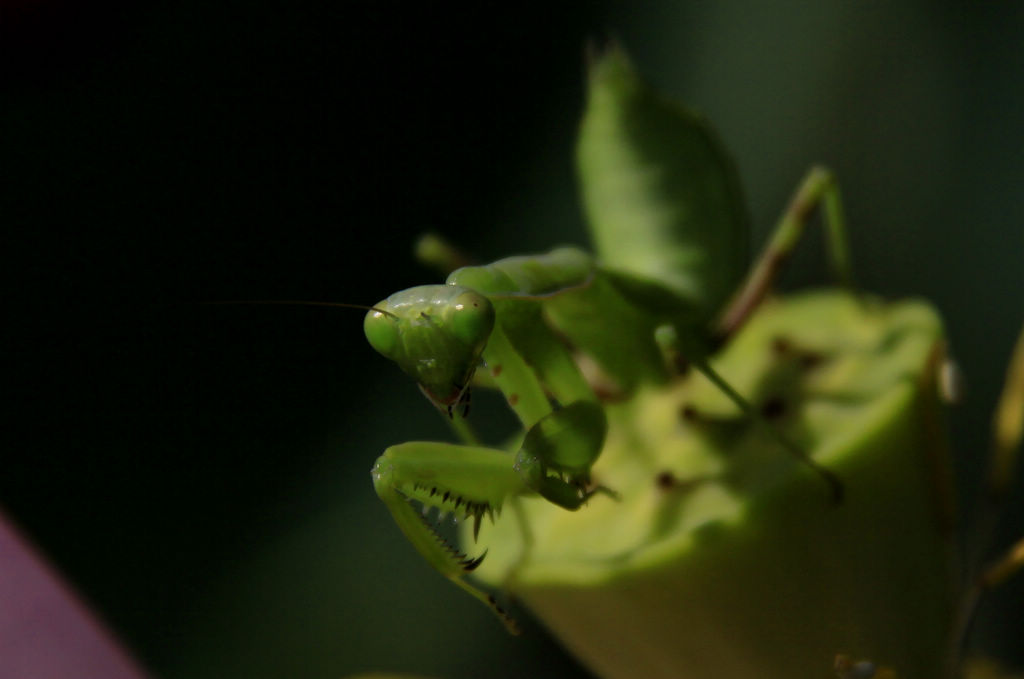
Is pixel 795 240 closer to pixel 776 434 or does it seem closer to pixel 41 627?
pixel 776 434

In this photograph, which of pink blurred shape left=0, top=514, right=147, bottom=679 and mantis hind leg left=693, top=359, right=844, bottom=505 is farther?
mantis hind leg left=693, top=359, right=844, bottom=505

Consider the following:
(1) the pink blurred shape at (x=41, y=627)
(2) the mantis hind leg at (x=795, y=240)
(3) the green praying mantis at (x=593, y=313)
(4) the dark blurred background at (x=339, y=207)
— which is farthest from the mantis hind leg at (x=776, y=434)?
(1) the pink blurred shape at (x=41, y=627)

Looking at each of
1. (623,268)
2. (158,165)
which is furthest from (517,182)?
(158,165)

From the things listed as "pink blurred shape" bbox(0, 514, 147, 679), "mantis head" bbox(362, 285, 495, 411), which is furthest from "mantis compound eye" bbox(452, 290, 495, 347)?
"pink blurred shape" bbox(0, 514, 147, 679)

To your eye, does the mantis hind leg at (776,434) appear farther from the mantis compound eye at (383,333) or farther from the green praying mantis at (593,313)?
the mantis compound eye at (383,333)

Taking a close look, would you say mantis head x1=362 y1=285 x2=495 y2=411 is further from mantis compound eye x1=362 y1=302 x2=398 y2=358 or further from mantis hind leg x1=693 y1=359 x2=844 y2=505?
mantis hind leg x1=693 y1=359 x2=844 y2=505

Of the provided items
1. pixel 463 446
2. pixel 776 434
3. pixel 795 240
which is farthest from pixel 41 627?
pixel 795 240

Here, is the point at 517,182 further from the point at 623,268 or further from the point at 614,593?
the point at 614,593
